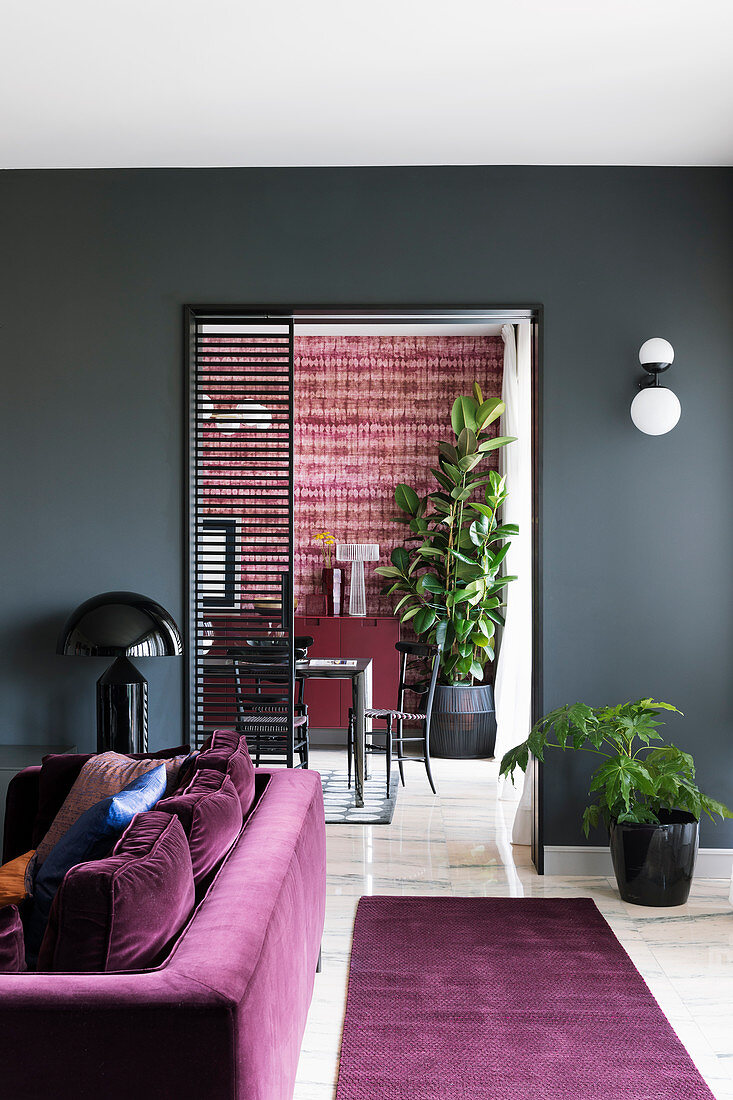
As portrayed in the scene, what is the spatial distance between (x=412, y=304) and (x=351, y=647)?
10.8 ft

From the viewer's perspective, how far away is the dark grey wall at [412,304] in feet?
13.2

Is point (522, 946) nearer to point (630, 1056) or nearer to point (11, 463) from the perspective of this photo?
point (630, 1056)

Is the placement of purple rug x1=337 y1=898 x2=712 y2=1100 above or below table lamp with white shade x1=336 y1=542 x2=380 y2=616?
below

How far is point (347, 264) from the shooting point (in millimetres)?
4074

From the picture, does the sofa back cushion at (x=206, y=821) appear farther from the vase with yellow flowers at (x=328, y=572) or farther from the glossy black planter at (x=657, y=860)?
the vase with yellow flowers at (x=328, y=572)

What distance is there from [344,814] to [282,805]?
2533 millimetres

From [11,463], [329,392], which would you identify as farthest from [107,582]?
[329,392]

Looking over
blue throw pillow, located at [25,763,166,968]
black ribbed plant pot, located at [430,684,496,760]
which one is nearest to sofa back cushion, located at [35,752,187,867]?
blue throw pillow, located at [25,763,166,968]

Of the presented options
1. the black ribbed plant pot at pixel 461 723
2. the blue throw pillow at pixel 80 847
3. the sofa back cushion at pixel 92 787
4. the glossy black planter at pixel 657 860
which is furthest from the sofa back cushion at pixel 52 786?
the black ribbed plant pot at pixel 461 723

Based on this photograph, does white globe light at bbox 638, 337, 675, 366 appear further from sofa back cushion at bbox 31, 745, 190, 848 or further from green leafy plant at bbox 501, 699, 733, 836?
sofa back cushion at bbox 31, 745, 190, 848

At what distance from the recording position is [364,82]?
3283mm

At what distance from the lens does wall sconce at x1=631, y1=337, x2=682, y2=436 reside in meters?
3.85

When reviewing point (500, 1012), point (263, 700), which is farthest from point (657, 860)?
point (263, 700)

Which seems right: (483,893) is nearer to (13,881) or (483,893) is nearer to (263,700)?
(263,700)
